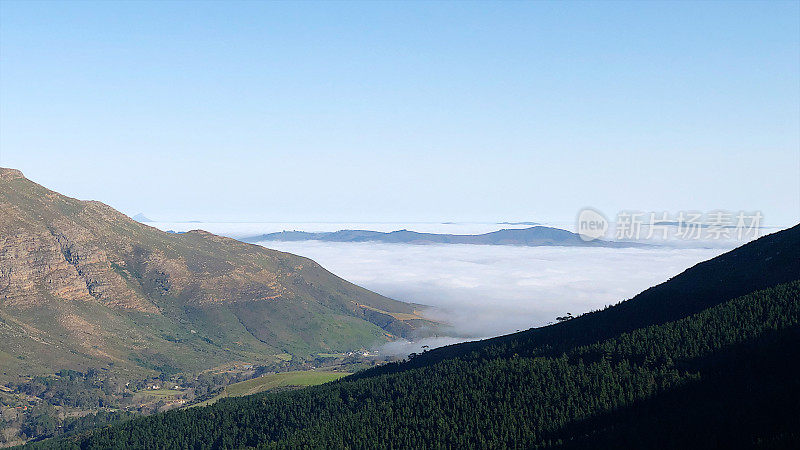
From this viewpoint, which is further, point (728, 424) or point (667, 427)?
point (667, 427)

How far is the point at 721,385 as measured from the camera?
19600cm

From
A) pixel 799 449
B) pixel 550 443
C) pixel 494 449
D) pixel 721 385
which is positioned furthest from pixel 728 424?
pixel 494 449

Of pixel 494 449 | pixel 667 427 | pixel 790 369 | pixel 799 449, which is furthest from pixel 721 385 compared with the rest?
pixel 494 449

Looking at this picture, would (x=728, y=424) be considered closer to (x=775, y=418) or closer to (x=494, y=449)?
(x=775, y=418)

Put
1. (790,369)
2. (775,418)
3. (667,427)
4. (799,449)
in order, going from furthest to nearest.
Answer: (790,369)
(667,427)
(775,418)
(799,449)

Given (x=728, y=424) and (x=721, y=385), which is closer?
(x=728, y=424)

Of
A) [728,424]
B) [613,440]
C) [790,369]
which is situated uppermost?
[790,369]

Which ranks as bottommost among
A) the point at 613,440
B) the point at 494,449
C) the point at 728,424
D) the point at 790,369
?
the point at 494,449

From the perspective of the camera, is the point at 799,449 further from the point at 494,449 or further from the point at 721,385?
the point at 494,449

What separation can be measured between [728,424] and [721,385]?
123 ft

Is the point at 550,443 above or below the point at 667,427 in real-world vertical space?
below

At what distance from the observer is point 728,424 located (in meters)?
162

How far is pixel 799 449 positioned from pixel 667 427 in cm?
4119

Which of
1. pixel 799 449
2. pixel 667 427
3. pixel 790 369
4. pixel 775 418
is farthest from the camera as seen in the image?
pixel 790 369
